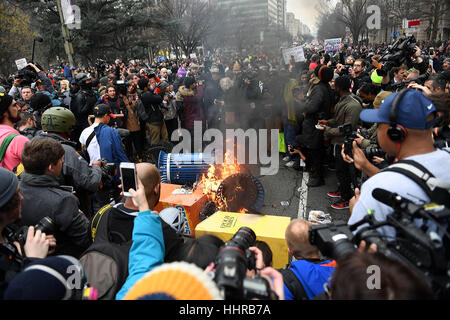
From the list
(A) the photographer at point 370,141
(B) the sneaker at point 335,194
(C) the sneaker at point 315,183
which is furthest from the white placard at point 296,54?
(A) the photographer at point 370,141

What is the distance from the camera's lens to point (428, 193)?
1654 millimetres

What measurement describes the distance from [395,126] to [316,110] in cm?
383

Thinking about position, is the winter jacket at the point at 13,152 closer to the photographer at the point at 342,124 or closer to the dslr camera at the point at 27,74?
the photographer at the point at 342,124

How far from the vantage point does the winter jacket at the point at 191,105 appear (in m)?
7.69

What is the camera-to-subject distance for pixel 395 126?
1924 millimetres

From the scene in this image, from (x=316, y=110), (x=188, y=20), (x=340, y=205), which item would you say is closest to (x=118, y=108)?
(x=316, y=110)

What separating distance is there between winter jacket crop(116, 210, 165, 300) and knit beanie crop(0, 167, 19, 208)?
0.80 meters

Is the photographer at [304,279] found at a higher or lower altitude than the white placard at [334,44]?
lower

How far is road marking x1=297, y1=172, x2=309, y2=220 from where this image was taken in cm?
490

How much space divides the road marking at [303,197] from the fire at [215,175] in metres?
1.29

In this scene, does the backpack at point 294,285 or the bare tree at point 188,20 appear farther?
the bare tree at point 188,20

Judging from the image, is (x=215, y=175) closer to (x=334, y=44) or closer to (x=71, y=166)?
(x=71, y=166)
